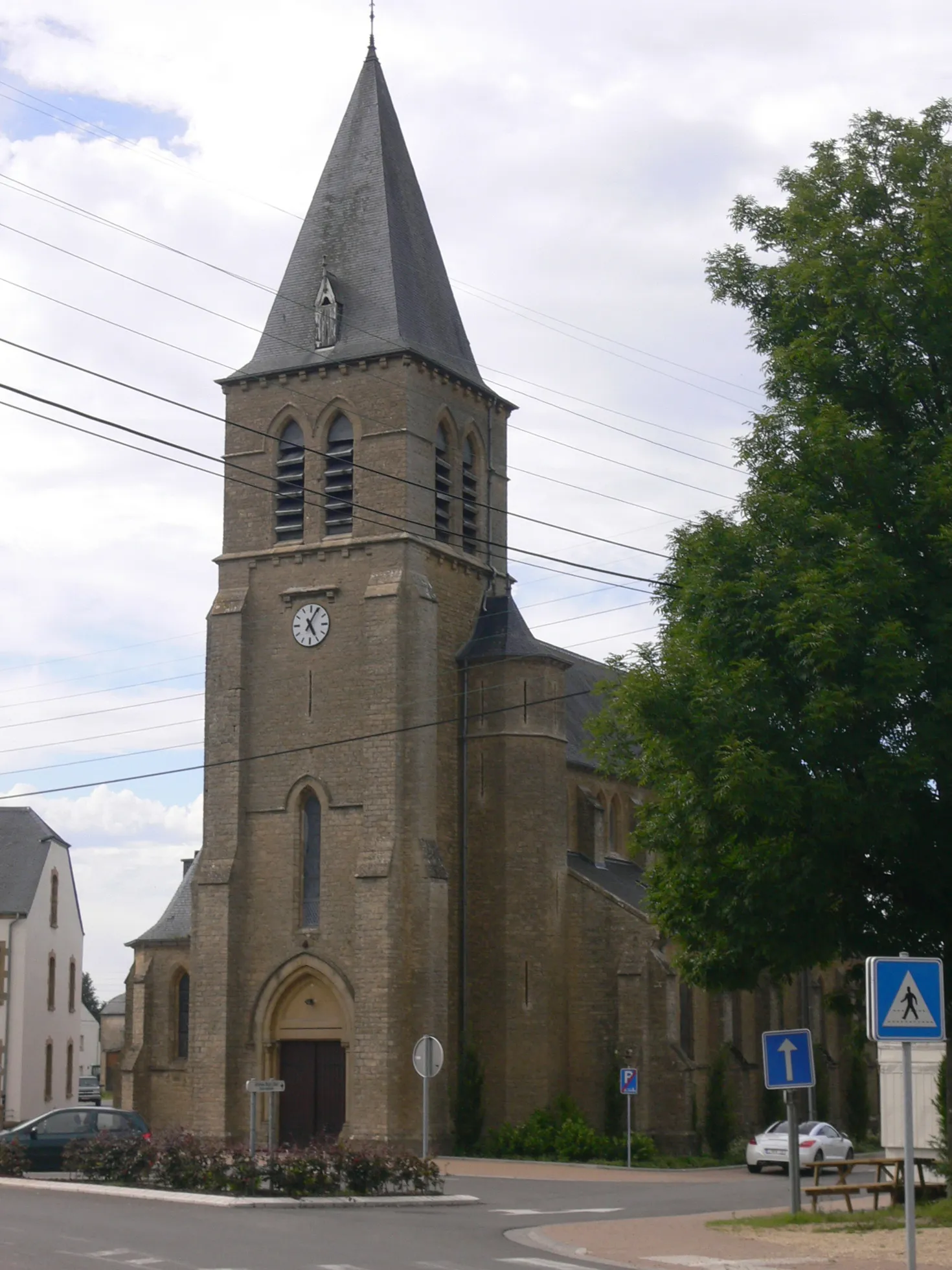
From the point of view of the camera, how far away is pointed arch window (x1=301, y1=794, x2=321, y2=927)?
1506 inches

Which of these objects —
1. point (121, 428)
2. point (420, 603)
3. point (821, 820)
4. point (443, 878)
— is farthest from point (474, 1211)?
point (420, 603)

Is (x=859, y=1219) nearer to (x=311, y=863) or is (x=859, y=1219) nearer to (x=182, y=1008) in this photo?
(x=311, y=863)

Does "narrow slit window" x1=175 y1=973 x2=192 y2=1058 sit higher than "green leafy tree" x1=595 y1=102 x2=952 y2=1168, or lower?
lower

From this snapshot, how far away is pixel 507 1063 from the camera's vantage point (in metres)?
37.8

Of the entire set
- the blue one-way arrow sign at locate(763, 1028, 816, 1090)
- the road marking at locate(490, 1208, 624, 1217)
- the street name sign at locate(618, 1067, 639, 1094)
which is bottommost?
the road marking at locate(490, 1208, 624, 1217)

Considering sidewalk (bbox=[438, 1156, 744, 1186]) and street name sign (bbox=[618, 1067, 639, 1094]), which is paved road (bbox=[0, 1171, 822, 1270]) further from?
street name sign (bbox=[618, 1067, 639, 1094])

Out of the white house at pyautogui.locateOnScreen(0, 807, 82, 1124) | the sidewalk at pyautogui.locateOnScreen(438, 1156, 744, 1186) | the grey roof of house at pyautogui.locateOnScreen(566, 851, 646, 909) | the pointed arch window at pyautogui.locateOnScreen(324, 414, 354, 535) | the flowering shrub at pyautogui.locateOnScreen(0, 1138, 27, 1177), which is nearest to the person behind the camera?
the flowering shrub at pyautogui.locateOnScreen(0, 1138, 27, 1177)

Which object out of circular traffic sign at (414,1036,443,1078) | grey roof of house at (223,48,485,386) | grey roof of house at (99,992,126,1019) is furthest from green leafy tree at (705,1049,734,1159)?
grey roof of house at (99,992,126,1019)

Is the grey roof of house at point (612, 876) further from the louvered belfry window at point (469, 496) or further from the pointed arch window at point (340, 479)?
the pointed arch window at point (340, 479)

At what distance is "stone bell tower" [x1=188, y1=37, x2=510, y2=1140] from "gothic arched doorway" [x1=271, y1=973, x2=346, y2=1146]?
49 mm

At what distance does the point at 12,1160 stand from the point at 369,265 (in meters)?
23.0

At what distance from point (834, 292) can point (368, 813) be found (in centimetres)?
1934

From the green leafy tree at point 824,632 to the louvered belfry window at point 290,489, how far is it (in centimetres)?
1894

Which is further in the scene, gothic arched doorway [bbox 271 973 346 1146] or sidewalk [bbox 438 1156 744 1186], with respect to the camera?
gothic arched doorway [bbox 271 973 346 1146]
